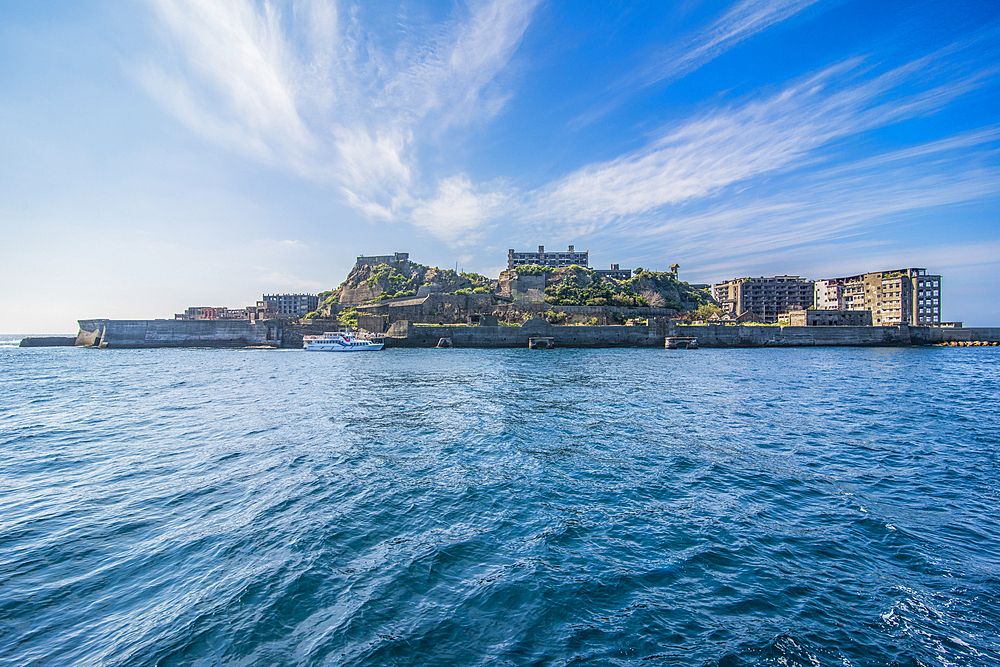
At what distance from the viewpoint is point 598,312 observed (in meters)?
54.4

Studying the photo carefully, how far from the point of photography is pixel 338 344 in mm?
44969

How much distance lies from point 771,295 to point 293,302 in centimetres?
11068

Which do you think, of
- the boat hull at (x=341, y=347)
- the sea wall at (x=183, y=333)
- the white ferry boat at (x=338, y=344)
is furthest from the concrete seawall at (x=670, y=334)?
the sea wall at (x=183, y=333)

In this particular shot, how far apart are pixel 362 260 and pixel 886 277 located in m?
92.5

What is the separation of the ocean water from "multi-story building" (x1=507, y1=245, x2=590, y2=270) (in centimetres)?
7707

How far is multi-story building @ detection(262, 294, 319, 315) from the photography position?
101 metres

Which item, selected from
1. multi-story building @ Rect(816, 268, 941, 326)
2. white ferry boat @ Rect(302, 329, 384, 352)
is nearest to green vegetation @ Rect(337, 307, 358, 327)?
white ferry boat @ Rect(302, 329, 384, 352)

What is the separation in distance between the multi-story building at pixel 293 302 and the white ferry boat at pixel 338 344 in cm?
5996

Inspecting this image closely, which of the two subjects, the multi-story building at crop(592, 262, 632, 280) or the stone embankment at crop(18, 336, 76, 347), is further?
the multi-story building at crop(592, 262, 632, 280)

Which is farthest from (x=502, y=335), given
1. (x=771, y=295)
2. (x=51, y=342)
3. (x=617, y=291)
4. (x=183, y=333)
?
(x=771, y=295)

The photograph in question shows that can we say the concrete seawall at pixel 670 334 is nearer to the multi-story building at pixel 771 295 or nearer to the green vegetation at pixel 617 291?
the green vegetation at pixel 617 291

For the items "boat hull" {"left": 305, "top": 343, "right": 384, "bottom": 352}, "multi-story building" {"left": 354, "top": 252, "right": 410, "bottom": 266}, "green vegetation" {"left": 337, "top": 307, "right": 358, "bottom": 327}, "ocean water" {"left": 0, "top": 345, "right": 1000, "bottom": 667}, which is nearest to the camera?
"ocean water" {"left": 0, "top": 345, "right": 1000, "bottom": 667}

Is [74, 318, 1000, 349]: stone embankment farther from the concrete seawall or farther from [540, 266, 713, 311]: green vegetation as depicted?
[540, 266, 713, 311]: green vegetation

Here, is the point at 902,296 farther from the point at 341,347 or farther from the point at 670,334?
the point at 341,347
